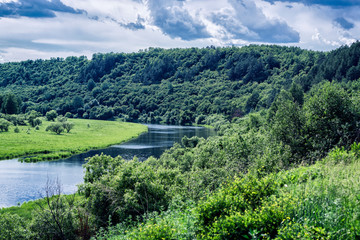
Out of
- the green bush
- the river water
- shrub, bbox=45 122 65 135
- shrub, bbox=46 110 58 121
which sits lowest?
the river water

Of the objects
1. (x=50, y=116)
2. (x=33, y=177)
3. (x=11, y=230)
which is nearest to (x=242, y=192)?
(x=11, y=230)

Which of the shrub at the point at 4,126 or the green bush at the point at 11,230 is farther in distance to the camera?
the shrub at the point at 4,126

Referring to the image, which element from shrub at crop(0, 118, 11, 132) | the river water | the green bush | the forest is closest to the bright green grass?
shrub at crop(0, 118, 11, 132)

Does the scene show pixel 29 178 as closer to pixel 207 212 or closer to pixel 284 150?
pixel 284 150

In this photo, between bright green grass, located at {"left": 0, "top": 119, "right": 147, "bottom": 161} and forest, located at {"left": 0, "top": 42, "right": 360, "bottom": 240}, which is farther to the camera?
bright green grass, located at {"left": 0, "top": 119, "right": 147, "bottom": 161}

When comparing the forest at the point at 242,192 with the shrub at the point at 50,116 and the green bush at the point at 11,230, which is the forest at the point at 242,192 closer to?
the green bush at the point at 11,230

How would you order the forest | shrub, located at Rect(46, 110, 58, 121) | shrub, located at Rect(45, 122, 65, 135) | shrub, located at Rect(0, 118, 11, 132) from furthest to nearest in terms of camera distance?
shrub, located at Rect(46, 110, 58, 121) → shrub, located at Rect(45, 122, 65, 135) → shrub, located at Rect(0, 118, 11, 132) → the forest

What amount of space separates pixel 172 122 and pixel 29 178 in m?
130

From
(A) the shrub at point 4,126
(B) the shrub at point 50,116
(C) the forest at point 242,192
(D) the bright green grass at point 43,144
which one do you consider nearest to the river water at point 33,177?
(D) the bright green grass at point 43,144

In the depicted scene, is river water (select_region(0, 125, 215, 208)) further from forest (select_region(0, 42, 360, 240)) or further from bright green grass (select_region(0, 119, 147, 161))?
forest (select_region(0, 42, 360, 240))

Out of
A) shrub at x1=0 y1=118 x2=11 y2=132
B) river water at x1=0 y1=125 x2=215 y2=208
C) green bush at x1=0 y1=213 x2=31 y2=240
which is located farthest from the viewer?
shrub at x1=0 y1=118 x2=11 y2=132

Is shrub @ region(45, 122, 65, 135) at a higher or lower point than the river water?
higher

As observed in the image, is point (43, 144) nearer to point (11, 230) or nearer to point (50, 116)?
point (11, 230)

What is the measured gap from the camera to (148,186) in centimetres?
1944
